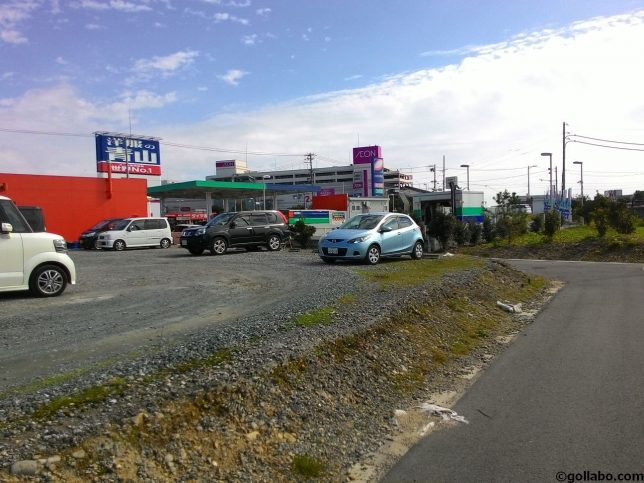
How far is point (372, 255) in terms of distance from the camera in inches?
679

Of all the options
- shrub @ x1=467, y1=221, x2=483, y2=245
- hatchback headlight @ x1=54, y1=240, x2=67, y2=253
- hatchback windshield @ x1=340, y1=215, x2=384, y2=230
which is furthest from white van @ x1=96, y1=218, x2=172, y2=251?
hatchback headlight @ x1=54, y1=240, x2=67, y2=253

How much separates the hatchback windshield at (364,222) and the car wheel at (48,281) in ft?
30.8

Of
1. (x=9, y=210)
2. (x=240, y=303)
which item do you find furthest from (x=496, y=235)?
(x=9, y=210)

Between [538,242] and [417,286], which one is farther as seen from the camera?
[538,242]

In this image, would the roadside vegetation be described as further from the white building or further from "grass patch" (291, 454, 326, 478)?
the white building

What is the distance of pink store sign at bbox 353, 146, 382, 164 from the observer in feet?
328

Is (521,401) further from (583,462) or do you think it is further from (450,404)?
(583,462)

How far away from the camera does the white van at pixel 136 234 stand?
2844 centimetres

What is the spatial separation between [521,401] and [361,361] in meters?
1.76

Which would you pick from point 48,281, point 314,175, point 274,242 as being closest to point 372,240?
point 274,242

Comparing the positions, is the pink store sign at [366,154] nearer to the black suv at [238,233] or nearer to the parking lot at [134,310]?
the black suv at [238,233]

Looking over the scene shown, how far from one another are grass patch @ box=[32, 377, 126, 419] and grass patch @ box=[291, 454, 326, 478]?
59.2 inches

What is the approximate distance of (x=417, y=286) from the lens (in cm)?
1101

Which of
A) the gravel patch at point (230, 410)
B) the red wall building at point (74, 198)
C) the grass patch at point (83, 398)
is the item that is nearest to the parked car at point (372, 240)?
the gravel patch at point (230, 410)
